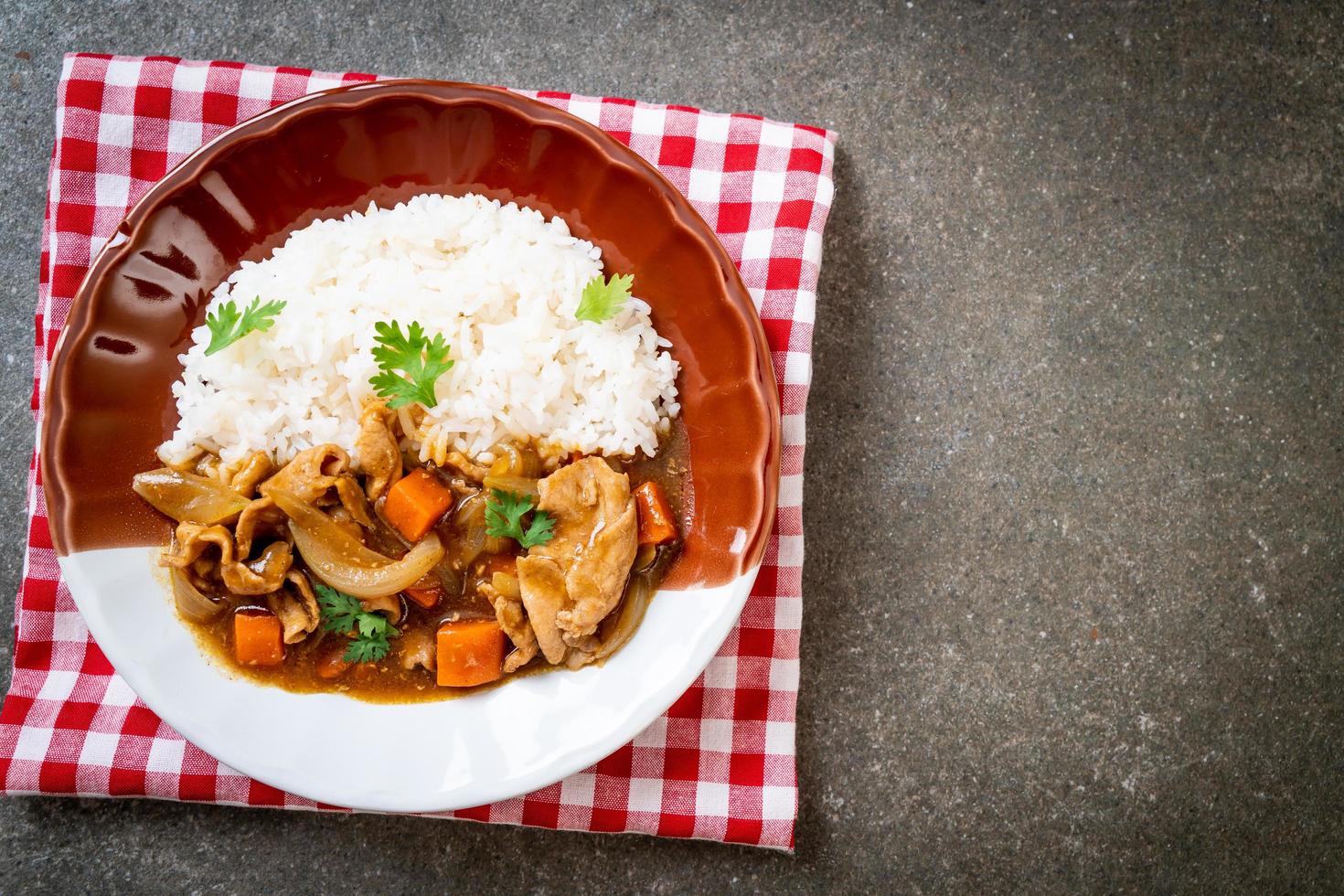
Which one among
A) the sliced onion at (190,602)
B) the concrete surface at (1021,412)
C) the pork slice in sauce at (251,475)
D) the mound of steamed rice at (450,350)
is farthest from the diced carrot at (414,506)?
the concrete surface at (1021,412)

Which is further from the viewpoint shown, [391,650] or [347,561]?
[391,650]

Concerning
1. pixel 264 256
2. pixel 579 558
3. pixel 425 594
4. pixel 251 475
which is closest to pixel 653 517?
pixel 579 558

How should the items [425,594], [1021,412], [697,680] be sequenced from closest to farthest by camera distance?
[425,594], [697,680], [1021,412]

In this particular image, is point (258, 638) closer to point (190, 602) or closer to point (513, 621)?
point (190, 602)

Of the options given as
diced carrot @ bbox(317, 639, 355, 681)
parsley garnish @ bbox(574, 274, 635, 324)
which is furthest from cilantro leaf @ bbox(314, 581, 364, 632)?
parsley garnish @ bbox(574, 274, 635, 324)

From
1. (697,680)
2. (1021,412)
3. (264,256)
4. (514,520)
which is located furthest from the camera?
(1021,412)

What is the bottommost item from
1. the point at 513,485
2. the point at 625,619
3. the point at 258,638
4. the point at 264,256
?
the point at 258,638

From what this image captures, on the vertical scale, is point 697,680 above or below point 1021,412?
below
